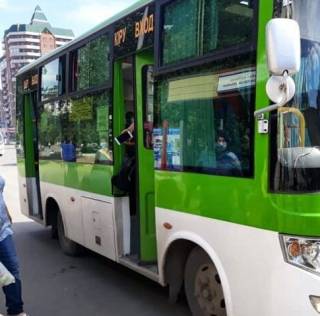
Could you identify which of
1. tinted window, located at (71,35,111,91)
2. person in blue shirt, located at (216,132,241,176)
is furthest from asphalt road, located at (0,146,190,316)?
tinted window, located at (71,35,111,91)

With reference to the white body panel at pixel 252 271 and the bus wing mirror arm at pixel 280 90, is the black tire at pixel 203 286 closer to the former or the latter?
the white body panel at pixel 252 271

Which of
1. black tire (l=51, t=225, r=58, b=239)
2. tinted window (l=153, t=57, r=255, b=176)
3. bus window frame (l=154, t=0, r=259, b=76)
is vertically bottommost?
black tire (l=51, t=225, r=58, b=239)

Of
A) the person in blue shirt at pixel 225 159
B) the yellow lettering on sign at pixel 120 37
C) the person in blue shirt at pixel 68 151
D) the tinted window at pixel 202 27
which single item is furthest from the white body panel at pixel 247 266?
the person in blue shirt at pixel 68 151

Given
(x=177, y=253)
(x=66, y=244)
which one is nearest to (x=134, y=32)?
(x=177, y=253)

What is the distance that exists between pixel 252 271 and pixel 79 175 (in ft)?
11.4

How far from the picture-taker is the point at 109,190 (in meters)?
5.38

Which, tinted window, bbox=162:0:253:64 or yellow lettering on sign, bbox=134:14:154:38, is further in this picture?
yellow lettering on sign, bbox=134:14:154:38

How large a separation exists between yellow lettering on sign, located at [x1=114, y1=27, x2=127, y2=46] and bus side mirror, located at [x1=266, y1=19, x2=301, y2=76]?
8.70ft

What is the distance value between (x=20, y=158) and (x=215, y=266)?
6170 mm

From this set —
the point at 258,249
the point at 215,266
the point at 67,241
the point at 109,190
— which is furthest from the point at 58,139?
the point at 258,249

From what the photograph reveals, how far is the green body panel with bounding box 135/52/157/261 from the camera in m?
4.83

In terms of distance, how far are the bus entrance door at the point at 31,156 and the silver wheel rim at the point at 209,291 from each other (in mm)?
5016

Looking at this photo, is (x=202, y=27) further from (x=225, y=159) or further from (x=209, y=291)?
(x=209, y=291)

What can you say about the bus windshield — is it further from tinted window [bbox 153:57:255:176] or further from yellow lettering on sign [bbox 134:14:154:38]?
yellow lettering on sign [bbox 134:14:154:38]
